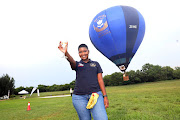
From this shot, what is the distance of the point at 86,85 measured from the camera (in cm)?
272

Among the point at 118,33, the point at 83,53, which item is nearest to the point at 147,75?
the point at 118,33

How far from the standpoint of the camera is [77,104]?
267cm

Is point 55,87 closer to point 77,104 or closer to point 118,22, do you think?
point 118,22

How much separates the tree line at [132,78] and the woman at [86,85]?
46.6 meters

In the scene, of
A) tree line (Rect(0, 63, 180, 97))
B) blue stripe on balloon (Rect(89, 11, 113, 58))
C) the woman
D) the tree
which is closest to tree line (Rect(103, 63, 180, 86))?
tree line (Rect(0, 63, 180, 97))

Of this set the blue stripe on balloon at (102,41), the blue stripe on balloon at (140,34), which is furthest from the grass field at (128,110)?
the blue stripe on balloon at (140,34)

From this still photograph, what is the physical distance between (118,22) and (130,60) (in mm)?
2854

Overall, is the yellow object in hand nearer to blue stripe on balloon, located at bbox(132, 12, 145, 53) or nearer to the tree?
blue stripe on balloon, located at bbox(132, 12, 145, 53)

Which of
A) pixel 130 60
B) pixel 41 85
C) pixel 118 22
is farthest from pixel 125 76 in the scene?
pixel 41 85

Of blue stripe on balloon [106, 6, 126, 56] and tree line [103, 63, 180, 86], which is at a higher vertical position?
blue stripe on balloon [106, 6, 126, 56]

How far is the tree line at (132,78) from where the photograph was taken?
44031 millimetres

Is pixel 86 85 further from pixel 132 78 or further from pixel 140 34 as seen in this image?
pixel 132 78

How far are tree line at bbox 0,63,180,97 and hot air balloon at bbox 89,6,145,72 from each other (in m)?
42.2

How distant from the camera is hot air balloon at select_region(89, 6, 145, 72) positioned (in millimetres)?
9289
